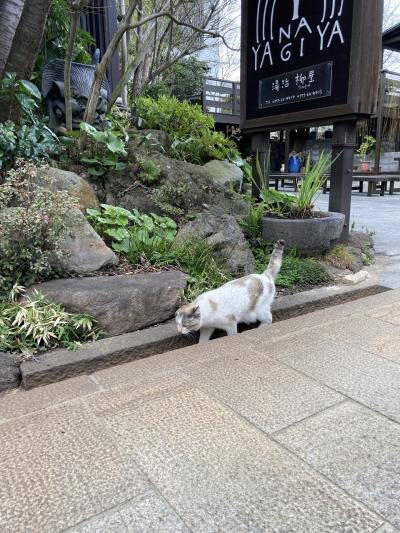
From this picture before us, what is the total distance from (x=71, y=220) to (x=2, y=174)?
1082 mm

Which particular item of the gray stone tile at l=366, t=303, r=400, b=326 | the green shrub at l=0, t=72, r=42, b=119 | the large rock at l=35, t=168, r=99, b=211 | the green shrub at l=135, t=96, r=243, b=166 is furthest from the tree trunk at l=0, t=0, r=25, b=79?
the gray stone tile at l=366, t=303, r=400, b=326

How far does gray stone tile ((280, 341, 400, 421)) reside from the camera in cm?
215

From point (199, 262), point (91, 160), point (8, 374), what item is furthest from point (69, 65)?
point (8, 374)

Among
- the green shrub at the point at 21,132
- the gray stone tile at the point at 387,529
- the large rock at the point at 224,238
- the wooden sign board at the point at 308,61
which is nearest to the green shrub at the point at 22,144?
the green shrub at the point at 21,132

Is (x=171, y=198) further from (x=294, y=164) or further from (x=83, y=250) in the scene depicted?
(x=294, y=164)

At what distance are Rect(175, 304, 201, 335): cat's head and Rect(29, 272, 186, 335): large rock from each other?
309mm

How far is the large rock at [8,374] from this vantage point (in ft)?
7.89

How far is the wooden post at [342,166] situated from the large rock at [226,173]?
1518mm

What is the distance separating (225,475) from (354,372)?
1176 millimetres

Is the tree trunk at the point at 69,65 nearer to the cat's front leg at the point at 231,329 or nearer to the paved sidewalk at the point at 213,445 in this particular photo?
the cat's front leg at the point at 231,329

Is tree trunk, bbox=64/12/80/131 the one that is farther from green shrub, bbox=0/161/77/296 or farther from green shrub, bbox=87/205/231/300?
green shrub, bbox=0/161/77/296

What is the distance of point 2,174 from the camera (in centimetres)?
387

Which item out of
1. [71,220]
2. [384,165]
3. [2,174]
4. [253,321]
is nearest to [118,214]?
[71,220]

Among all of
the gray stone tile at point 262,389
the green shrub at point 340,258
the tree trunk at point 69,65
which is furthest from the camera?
the tree trunk at point 69,65
